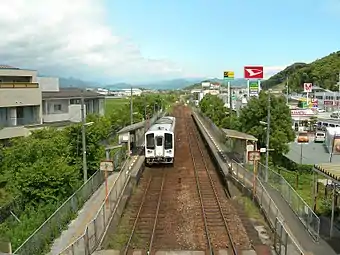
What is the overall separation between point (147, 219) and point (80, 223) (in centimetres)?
337

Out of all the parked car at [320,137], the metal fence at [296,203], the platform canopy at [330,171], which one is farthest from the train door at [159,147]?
the parked car at [320,137]

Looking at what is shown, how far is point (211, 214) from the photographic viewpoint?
18297mm

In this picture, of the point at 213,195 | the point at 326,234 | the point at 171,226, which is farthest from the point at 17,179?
the point at 326,234

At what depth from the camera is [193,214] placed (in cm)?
1825

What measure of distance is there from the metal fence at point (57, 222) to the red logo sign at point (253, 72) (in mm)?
40797

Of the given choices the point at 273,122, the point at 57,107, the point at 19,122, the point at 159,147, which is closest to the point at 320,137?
the point at 273,122

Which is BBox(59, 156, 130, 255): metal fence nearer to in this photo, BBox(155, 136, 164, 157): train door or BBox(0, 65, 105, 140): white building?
BBox(155, 136, 164, 157): train door

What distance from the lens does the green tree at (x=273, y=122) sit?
29234 mm

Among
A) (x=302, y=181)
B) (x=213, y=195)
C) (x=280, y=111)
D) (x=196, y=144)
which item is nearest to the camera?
(x=213, y=195)

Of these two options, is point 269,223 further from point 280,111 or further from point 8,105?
point 8,105

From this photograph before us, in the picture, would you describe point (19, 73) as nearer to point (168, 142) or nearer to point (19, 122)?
point (19, 122)

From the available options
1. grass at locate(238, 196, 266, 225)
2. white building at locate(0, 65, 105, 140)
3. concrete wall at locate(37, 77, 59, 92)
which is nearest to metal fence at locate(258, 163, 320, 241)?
grass at locate(238, 196, 266, 225)

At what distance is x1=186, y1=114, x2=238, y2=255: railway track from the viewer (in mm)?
14375

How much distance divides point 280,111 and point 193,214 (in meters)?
14.6
